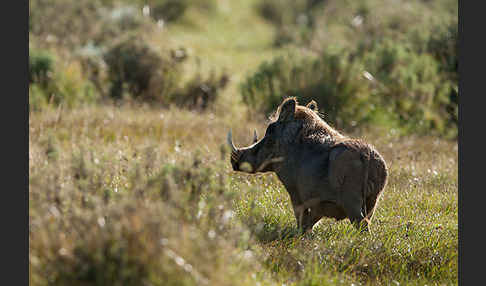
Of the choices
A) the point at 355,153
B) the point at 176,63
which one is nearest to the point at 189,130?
the point at 176,63

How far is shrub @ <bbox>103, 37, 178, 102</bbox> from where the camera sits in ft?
48.2

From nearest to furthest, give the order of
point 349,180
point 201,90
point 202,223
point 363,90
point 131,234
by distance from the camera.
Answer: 1. point 131,234
2. point 202,223
3. point 349,180
4. point 363,90
5. point 201,90

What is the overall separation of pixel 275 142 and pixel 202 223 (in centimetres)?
191

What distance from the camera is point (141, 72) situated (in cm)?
1474

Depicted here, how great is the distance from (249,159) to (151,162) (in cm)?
155

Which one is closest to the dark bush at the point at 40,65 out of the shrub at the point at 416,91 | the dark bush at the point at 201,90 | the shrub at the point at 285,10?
the dark bush at the point at 201,90

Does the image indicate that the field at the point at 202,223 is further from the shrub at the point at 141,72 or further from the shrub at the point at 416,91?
the shrub at the point at 141,72

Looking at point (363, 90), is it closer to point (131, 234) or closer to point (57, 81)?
point (57, 81)

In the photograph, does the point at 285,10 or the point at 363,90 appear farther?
the point at 285,10

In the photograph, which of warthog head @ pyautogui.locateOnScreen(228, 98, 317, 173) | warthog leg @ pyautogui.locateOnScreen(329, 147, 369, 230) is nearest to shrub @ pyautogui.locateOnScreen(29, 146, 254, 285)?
warthog leg @ pyautogui.locateOnScreen(329, 147, 369, 230)

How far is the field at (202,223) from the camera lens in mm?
4133

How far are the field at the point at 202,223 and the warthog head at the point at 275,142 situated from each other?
32 cm

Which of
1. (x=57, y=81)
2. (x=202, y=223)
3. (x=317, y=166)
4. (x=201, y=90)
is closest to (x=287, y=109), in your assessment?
(x=317, y=166)

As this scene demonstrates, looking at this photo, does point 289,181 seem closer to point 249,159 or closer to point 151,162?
point 249,159
